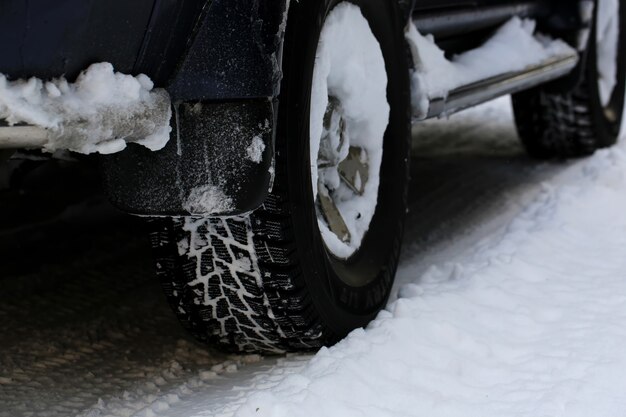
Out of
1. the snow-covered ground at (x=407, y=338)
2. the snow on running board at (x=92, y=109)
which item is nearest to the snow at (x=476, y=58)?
the snow-covered ground at (x=407, y=338)

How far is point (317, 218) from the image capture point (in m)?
2.28

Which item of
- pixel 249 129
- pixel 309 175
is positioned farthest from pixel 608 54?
pixel 249 129

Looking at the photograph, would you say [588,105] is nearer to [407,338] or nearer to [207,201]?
[407,338]

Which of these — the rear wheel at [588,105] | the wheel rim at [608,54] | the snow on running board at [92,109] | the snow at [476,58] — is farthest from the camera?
the wheel rim at [608,54]

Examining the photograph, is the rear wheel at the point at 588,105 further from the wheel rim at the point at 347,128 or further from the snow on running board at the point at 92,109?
the snow on running board at the point at 92,109

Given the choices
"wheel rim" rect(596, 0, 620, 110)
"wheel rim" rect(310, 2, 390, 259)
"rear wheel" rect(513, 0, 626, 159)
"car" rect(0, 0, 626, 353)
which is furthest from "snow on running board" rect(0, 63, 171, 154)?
"wheel rim" rect(596, 0, 620, 110)

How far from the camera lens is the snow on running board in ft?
5.03

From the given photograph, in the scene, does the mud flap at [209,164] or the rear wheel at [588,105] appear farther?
the rear wheel at [588,105]

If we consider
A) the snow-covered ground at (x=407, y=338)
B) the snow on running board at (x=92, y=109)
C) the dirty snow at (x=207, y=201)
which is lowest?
the snow-covered ground at (x=407, y=338)

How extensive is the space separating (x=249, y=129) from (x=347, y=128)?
65 cm

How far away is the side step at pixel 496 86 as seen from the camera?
9.30 feet

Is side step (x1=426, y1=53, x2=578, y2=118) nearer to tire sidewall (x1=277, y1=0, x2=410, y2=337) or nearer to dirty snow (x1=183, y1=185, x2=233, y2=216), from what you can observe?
tire sidewall (x1=277, y1=0, x2=410, y2=337)

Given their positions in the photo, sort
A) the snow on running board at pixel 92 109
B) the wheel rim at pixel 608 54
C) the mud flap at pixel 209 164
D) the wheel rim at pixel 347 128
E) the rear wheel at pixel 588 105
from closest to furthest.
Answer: the snow on running board at pixel 92 109 → the mud flap at pixel 209 164 → the wheel rim at pixel 347 128 → the rear wheel at pixel 588 105 → the wheel rim at pixel 608 54

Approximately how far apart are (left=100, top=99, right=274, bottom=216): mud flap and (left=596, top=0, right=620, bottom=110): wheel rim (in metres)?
3.25
